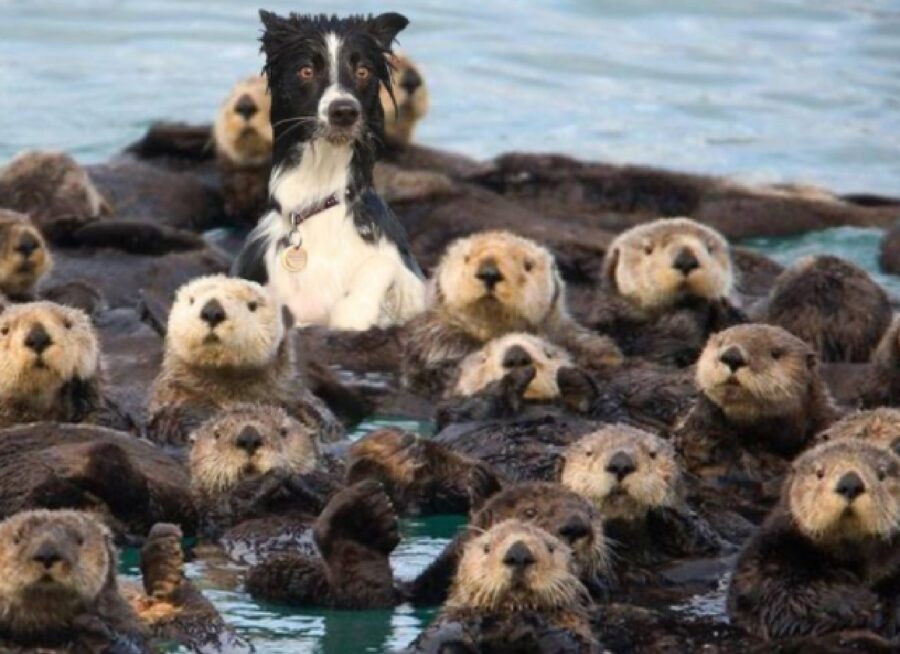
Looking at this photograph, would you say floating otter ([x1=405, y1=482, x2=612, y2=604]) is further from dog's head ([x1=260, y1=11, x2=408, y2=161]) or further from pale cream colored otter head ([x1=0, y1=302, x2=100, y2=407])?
dog's head ([x1=260, y1=11, x2=408, y2=161])

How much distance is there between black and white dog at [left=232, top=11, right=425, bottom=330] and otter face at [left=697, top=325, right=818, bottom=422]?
319 cm

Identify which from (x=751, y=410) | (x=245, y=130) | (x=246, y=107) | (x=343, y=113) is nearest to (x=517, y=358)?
(x=751, y=410)

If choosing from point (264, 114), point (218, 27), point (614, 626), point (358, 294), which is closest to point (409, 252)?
point (358, 294)

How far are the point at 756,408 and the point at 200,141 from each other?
24.1 ft

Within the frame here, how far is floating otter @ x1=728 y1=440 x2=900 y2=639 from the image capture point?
929 cm

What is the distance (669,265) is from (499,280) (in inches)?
30.7

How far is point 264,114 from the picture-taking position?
1734 cm

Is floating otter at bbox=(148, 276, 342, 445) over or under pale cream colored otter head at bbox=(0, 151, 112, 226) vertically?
over

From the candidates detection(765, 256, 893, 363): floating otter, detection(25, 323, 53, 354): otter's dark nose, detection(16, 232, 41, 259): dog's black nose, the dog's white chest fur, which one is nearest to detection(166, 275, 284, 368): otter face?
detection(25, 323, 53, 354): otter's dark nose

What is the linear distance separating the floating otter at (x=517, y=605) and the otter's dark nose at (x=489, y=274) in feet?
13.9

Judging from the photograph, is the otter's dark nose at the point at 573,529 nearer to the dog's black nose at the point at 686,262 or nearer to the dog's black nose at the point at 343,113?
the dog's black nose at the point at 686,262

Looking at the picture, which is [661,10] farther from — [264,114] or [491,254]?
[491,254]

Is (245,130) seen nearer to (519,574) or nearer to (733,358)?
(733,358)

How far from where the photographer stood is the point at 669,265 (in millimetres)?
13594
